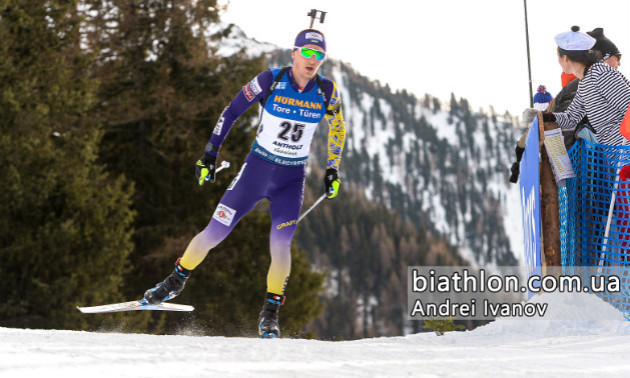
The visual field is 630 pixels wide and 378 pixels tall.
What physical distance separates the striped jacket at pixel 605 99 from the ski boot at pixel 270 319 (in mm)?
Answer: 3118

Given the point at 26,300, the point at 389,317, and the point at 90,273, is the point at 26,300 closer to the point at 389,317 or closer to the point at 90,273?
the point at 90,273

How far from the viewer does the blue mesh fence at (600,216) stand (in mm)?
6473

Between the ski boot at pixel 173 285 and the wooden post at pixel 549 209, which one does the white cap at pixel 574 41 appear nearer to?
the wooden post at pixel 549 209

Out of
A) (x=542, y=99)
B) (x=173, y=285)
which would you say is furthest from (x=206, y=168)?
(x=542, y=99)

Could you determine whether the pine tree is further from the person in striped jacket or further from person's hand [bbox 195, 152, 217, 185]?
the person in striped jacket

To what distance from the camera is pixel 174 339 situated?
4.83 meters

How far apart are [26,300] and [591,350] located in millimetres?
13145

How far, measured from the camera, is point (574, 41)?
6.68m

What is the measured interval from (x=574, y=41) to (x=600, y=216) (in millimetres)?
1572

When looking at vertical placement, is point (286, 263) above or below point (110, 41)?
below

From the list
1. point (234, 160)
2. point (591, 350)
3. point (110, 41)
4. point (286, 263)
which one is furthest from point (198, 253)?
point (110, 41)

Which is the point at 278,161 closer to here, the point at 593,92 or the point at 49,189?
the point at 593,92

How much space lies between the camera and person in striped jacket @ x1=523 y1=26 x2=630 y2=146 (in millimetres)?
6457

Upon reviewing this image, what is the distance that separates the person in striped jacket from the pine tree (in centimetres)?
1135
